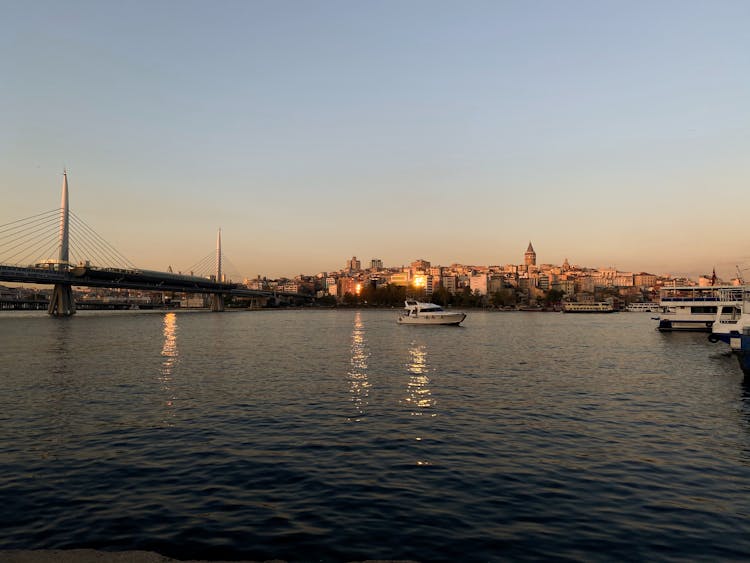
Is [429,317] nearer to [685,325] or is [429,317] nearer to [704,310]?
[685,325]

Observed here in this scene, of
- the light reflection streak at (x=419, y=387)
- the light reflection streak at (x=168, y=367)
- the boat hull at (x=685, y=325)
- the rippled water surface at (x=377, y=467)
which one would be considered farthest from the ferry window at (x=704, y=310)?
the light reflection streak at (x=168, y=367)

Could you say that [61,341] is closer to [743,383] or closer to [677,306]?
[743,383]

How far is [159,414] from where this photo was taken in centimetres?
2198

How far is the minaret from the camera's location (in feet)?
419

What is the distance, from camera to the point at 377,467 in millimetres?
14961

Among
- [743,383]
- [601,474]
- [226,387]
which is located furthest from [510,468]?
[743,383]

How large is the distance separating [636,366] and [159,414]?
35376 mm

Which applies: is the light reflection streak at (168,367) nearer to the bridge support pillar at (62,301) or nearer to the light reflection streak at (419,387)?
the light reflection streak at (419,387)

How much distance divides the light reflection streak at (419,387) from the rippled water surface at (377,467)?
0.34 metres

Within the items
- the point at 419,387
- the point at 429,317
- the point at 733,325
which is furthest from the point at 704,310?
the point at 419,387

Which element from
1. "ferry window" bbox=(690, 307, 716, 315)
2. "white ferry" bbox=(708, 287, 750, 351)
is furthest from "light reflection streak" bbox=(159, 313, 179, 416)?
"ferry window" bbox=(690, 307, 716, 315)

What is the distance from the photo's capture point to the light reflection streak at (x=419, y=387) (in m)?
24.0

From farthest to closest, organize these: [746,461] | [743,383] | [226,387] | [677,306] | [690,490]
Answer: [677,306]
[743,383]
[226,387]
[746,461]
[690,490]

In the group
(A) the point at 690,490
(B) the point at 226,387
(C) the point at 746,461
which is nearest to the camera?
(A) the point at 690,490
